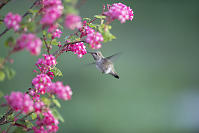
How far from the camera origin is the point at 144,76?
19.6 feet

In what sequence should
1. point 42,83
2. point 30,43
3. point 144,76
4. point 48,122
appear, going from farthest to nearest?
point 144,76, point 42,83, point 48,122, point 30,43

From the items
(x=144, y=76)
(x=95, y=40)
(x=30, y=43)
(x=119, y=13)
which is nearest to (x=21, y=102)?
(x=30, y=43)

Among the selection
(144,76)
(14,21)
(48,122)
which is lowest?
(48,122)

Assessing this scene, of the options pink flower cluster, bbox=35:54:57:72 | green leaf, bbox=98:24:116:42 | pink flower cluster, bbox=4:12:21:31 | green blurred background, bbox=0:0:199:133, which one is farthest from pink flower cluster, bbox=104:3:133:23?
green blurred background, bbox=0:0:199:133

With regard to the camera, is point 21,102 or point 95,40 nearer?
point 21,102

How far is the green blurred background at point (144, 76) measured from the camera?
5.43 meters

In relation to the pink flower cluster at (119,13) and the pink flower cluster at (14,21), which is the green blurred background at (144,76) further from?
the pink flower cluster at (14,21)

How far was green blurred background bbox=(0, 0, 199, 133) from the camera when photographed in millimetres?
5430

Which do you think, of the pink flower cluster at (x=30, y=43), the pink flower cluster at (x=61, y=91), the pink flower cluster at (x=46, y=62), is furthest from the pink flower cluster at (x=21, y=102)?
the pink flower cluster at (x=46, y=62)

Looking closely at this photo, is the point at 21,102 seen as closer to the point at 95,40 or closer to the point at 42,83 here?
the point at 42,83

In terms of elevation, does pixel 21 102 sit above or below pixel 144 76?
below

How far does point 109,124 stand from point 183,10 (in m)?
3.45

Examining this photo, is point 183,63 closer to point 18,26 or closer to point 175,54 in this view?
point 175,54

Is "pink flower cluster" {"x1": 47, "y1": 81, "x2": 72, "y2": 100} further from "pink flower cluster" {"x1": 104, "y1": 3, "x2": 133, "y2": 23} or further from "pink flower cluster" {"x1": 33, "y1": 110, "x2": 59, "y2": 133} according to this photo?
"pink flower cluster" {"x1": 104, "y1": 3, "x2": 133, "y2": 23}
